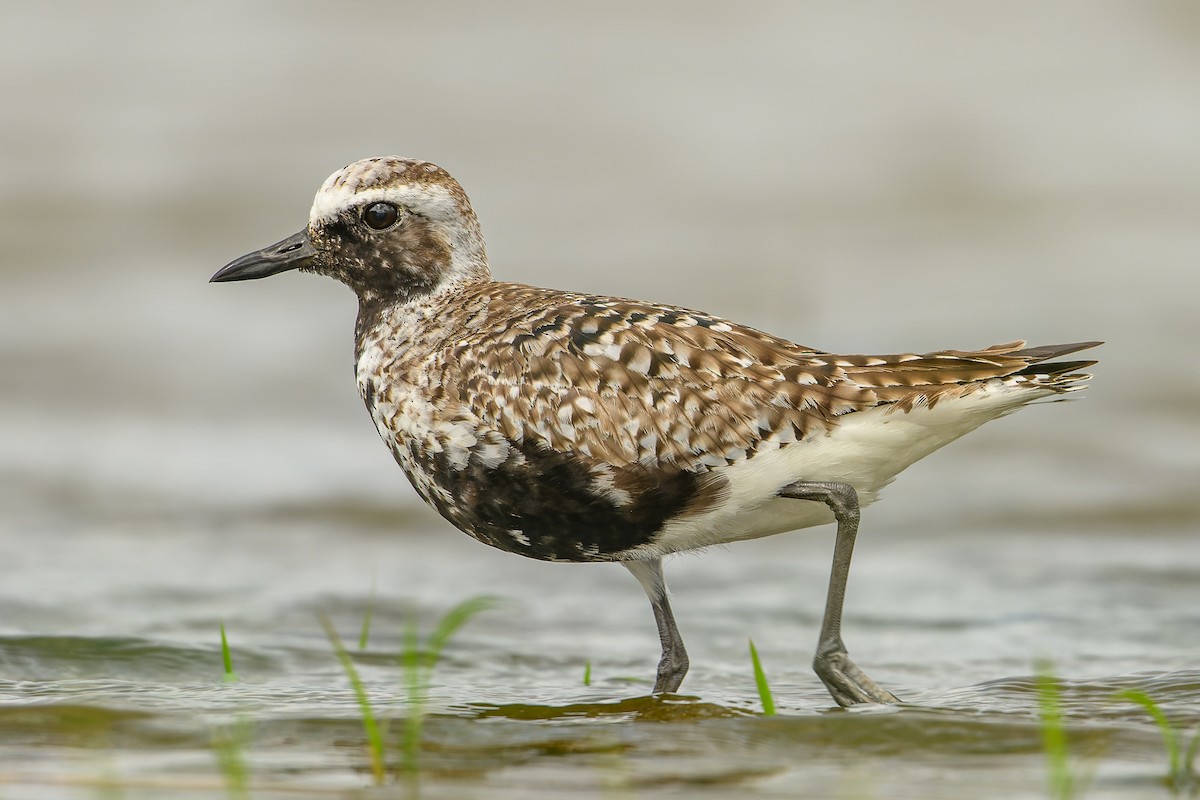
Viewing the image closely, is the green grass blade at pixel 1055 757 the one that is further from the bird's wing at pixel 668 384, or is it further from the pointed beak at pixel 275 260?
the pointed beak at pixel 275 260

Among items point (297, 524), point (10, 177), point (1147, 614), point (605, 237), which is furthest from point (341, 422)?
point (1147, 614)

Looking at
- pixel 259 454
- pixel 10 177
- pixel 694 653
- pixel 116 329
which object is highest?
pixel 10 177

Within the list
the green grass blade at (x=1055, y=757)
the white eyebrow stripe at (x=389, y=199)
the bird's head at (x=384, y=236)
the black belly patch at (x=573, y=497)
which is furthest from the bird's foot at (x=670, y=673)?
the white eyebrow stripe at (x=389, y=199)

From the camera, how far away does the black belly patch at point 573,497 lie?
5879 millimetres

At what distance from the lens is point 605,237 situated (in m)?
16.5

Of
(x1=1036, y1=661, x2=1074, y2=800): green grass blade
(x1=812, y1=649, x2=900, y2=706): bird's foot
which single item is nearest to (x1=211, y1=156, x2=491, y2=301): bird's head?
(x1=812, y1=649, x2=900, y2=706): bird's foot

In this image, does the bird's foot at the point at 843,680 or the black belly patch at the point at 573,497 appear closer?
the black belly patch at the point at 573,497

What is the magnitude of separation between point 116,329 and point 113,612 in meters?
7.07

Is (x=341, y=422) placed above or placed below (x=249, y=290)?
below

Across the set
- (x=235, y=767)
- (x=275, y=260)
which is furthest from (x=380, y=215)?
(x=235, y=767)

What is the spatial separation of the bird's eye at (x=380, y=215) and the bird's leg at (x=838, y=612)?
209 centimetres

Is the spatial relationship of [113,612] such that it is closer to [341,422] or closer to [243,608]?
[243,608]

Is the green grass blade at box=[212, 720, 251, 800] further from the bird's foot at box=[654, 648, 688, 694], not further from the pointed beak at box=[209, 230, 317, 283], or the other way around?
the pointed beak at box=[209, 230, 317, 283]

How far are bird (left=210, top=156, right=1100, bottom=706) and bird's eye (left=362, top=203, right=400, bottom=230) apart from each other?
2.33ft
